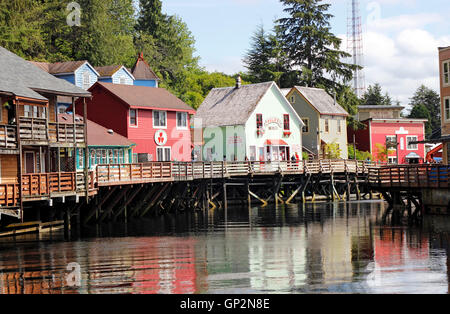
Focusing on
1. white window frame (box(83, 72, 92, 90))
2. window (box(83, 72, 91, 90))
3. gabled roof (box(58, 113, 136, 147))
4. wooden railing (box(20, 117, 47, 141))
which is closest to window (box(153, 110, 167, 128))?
gabled roof (box(58, 113, 136, 147))

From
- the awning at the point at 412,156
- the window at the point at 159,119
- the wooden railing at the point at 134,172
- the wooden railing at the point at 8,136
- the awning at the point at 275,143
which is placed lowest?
the wooden railing at the point at 134,172

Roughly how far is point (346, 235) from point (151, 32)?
73.9 meters

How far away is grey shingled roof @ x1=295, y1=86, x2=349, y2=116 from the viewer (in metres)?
80.0

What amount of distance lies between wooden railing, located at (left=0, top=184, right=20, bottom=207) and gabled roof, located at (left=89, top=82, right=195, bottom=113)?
72.3 ft

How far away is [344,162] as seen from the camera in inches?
2685

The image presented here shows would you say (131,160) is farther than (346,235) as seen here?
Yes

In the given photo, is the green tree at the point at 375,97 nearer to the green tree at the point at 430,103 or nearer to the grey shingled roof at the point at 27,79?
the green tree at the point at 430,103

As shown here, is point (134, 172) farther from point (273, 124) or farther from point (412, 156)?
point (412, 156)

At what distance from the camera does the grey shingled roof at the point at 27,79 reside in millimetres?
38744

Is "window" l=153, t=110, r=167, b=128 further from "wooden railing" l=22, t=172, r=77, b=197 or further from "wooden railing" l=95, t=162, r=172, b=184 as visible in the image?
"wooden railing" l=22, t=172, r=77, b=197

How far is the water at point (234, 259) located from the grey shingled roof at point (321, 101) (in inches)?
1371

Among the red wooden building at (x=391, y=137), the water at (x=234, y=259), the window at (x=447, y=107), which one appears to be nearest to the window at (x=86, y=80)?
the water at (x=234, y=259)

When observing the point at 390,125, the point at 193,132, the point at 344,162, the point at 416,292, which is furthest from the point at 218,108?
the point at 416,292

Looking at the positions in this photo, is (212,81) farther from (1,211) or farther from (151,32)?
(1,211)
